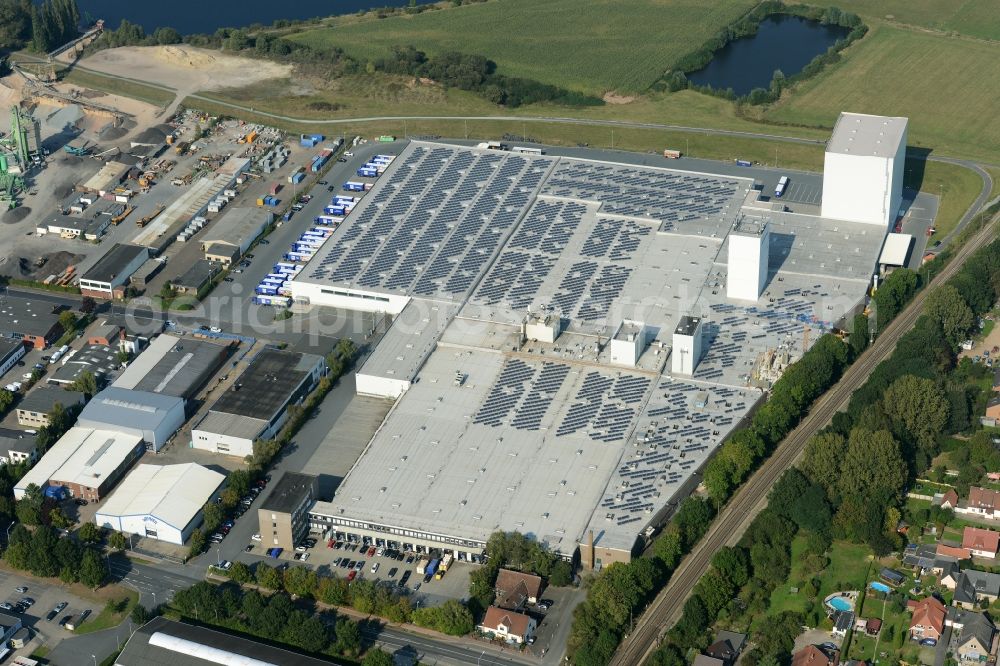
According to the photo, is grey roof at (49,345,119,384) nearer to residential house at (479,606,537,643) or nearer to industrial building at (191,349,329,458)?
industrial building at (191,349,329,458)

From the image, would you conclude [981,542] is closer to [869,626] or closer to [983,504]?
[983,504]

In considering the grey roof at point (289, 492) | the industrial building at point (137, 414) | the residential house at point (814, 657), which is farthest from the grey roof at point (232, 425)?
the residential house at point (814, 657)

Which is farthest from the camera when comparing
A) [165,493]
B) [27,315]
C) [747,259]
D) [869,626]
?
[27,315]

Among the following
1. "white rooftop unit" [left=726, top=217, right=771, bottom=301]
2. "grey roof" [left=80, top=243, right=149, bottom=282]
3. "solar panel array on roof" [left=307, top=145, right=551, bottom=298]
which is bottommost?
A: "grey roof" [left=80, top=243, right=149, bottom=282]

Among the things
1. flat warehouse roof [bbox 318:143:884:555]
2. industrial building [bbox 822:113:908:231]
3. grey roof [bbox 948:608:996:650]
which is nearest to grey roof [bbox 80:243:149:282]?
flat warehouse roof [bbox 318:143:884:555]

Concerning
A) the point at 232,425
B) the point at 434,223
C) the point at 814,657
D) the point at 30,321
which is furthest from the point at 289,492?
the point at 434,223

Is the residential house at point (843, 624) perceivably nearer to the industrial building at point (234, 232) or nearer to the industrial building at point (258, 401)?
the industrial building at point (258, 401)
